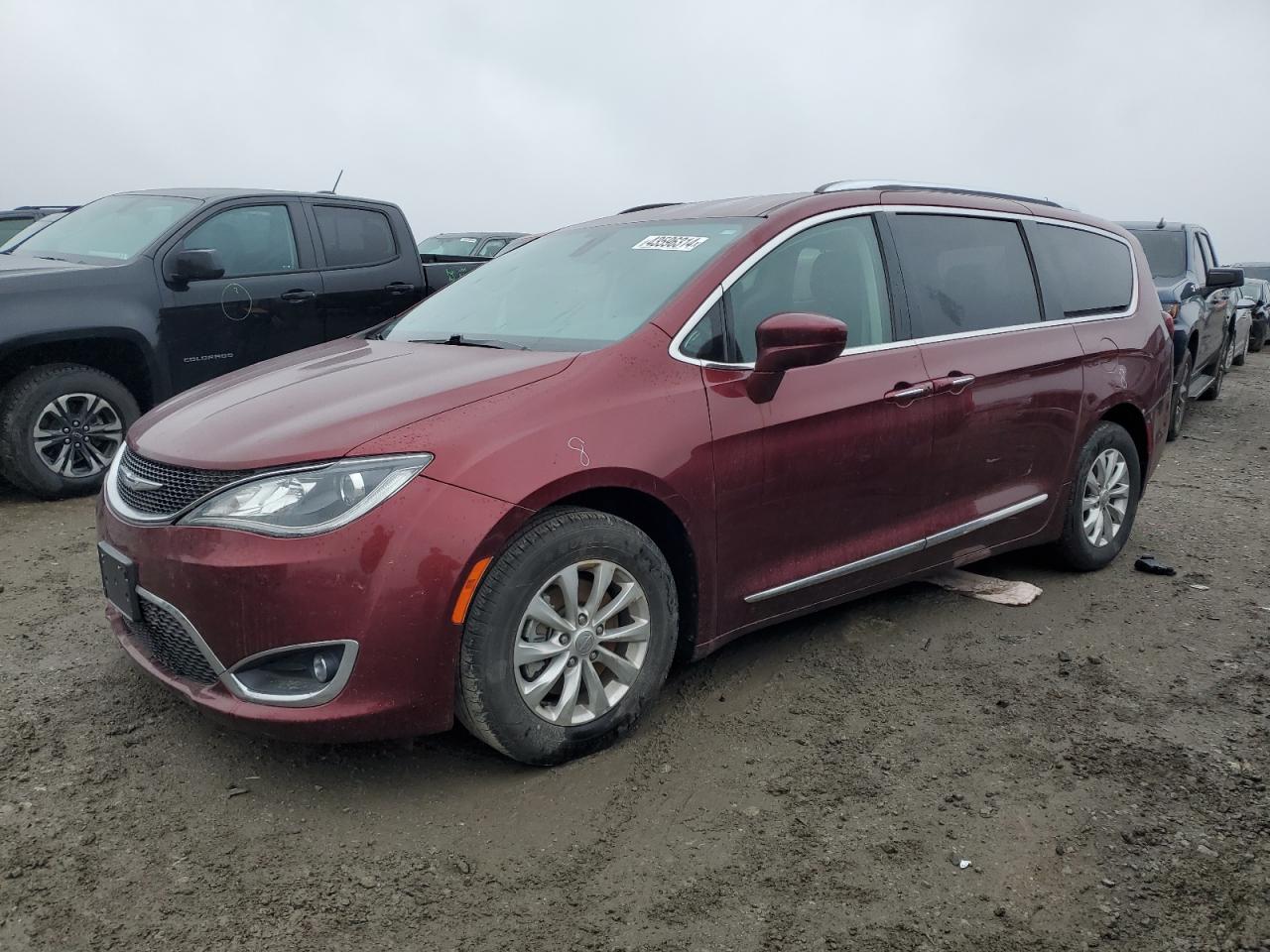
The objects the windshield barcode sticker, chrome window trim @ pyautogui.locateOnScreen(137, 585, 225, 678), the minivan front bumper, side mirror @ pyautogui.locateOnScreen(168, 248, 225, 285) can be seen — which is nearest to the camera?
the minivan front bumper

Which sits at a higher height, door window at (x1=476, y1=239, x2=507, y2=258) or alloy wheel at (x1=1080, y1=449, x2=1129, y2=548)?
door window at (x1=476, y1=239, x2=507, y2=258)

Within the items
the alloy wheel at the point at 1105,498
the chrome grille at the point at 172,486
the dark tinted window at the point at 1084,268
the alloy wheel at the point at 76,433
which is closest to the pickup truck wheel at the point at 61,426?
the alloy wheel at the point at 76,433

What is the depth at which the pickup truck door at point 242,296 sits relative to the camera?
21.2 ft

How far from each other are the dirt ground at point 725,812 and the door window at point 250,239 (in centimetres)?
319

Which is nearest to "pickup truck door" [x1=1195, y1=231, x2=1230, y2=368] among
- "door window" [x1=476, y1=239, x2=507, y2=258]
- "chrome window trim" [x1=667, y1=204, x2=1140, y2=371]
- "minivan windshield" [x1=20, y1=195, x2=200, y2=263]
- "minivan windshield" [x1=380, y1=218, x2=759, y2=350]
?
"chrome window trim" [x1=667, y1=204, x2=1140, y2=371]

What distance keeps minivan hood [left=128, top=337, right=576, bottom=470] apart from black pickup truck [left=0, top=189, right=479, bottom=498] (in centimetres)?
292

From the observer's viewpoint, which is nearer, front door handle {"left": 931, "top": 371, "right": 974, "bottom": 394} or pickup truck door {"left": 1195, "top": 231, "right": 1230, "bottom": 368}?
front door handle {"left": 931, "top": 371, "right": 974, "bottom": 394}

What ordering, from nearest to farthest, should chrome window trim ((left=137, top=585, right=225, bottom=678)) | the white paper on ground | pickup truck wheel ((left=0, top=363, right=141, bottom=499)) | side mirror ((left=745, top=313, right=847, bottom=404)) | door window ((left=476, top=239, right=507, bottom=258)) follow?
chrome window trim ((left=137, top=585, right=225, bottom=678)), side mirror ((left=745, top=313, right=847, bottom=404)), the white paper on ground, pickup truck wheel ((left=0, top=363, right=141, bottom=499)), door window ((left=476, top=239, right=507, bottom=258))

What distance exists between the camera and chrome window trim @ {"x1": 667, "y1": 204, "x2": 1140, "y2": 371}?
11.0 ft

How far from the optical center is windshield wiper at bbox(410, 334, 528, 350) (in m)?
3.48

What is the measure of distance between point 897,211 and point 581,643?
2078mm

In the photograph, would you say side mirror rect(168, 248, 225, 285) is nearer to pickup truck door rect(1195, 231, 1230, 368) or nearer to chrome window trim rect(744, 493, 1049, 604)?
chrome window trim rect(744, 493, 1049, 604)

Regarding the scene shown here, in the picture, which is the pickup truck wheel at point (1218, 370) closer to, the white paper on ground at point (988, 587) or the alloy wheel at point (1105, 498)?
the alloy wheel at point (1105, 498)

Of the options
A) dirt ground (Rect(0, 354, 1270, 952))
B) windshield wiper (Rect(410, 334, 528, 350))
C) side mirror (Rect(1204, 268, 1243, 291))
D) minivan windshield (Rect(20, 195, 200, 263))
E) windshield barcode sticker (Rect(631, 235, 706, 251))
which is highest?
minivan windshield (Rect(20, 195, 200, 263))
